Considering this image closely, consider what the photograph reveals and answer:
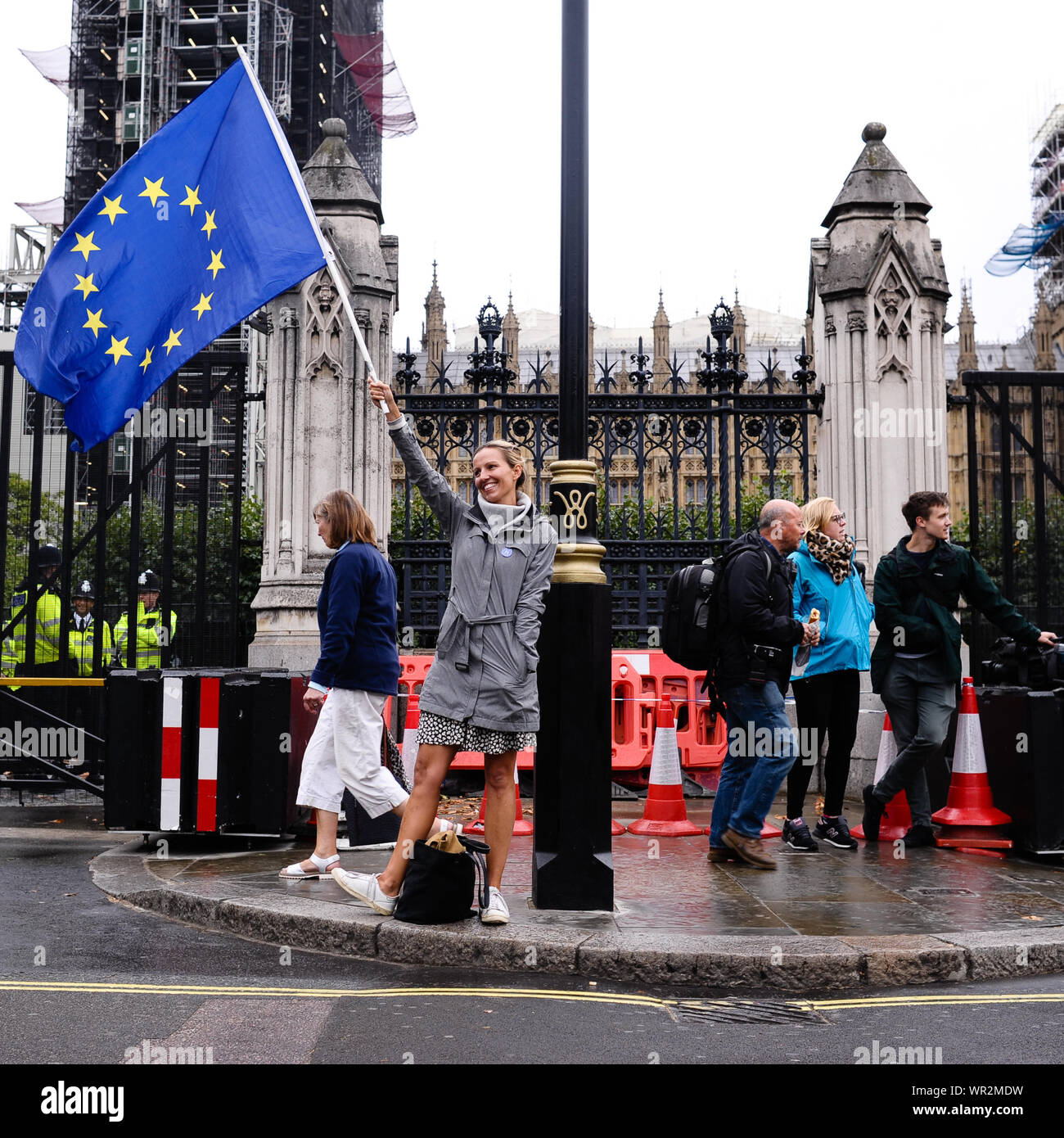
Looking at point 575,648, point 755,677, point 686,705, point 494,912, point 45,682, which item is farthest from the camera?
point 686,705

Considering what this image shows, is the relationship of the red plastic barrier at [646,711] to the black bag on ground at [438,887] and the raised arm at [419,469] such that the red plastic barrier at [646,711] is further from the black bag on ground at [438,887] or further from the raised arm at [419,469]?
the black bag on ground at [438,887]

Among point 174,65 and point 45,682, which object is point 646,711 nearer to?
point 45,682

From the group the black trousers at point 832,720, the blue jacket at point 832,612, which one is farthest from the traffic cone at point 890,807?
the blue jacket at point 832,612

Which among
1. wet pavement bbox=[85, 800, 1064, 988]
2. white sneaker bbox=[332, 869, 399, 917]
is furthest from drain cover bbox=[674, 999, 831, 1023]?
white sneaker bbox=[332, 869, 399, 917]

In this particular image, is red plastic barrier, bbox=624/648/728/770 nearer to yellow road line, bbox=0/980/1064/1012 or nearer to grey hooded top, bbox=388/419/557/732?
grey hooded top, bbox=388/419/557/732

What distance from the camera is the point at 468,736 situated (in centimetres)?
517

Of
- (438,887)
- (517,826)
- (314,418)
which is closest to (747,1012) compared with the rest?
(438,887)

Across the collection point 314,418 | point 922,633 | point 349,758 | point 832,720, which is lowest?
point 349,758

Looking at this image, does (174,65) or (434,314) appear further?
(434,314)

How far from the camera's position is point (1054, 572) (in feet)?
33.3

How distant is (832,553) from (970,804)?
173 centimetres

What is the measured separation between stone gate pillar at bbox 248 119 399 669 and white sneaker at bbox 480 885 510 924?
544cm

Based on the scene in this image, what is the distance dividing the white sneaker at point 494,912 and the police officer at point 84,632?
601 centimetres

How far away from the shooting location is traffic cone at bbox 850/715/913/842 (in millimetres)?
7934
